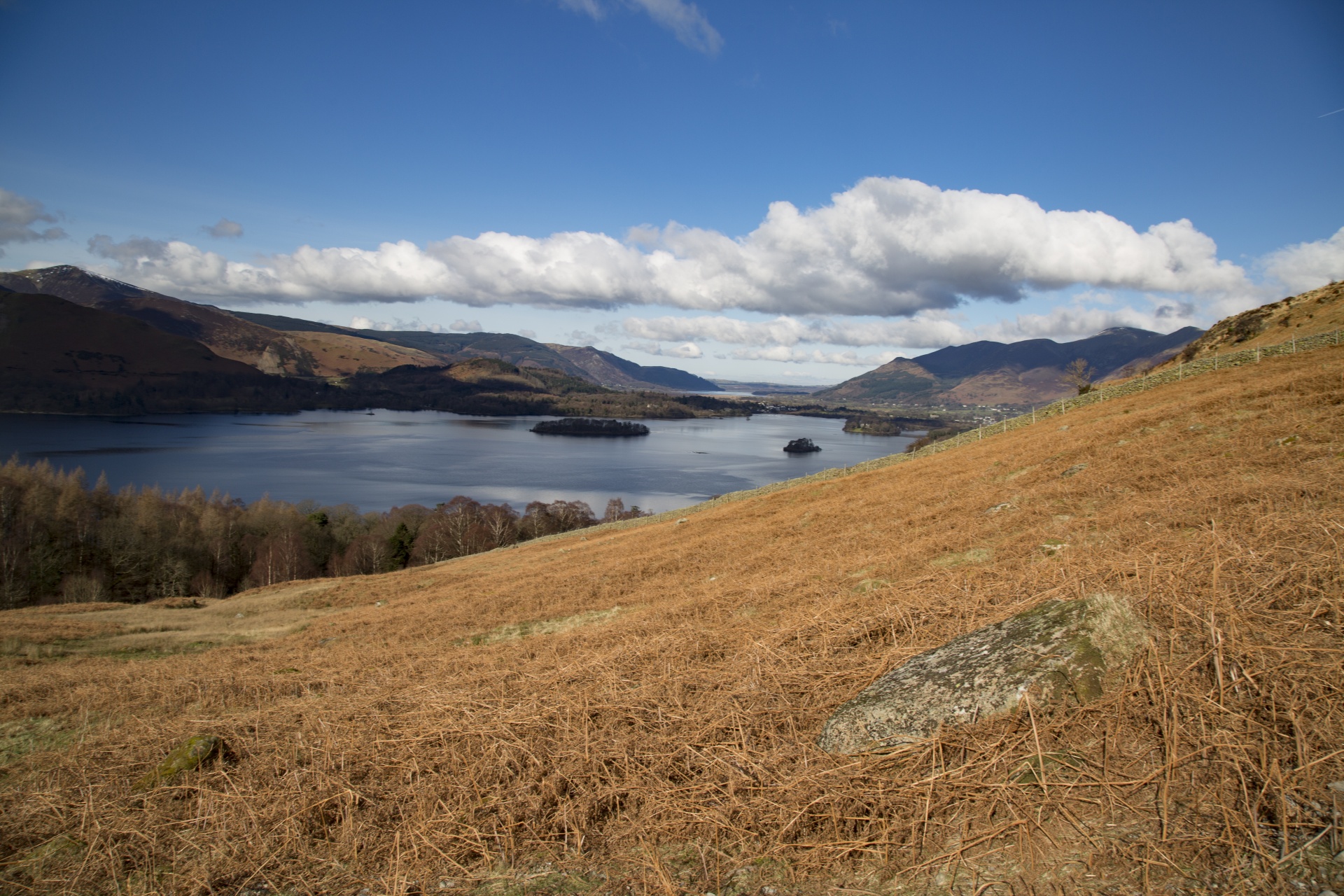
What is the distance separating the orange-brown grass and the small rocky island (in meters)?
167

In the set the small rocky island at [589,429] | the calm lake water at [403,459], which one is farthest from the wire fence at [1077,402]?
the small rocky island at [589,429]

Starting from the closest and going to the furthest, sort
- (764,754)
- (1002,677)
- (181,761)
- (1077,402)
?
(1002,677) → (764,754) → (181,761) → (1077,402)

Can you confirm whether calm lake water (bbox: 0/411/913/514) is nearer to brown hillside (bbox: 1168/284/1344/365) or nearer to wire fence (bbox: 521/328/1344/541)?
wire fence (bbox: 521/328/1344/541)

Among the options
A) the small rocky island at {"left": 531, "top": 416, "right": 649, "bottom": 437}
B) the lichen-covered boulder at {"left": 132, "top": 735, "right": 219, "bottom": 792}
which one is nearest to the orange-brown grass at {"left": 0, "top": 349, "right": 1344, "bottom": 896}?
the lichen-covered boulder at {"left": 132, "top": 735, "right": 219, "bottom": 792}

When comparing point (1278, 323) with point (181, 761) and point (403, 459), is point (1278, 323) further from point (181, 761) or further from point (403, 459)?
point (403, 459)

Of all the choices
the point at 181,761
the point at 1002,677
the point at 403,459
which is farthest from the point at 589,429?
the point at 1002,677

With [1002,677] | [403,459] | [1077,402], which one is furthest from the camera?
[403,459]

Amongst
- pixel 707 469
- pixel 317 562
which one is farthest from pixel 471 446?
pixel 317 562

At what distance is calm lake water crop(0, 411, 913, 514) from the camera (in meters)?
82.8

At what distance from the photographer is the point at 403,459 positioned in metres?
115

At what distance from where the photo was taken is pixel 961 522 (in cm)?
1080

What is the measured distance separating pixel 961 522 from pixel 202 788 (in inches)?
420

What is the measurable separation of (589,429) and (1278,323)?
152436mm

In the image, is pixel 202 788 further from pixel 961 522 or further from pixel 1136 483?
pixel 1136 483
